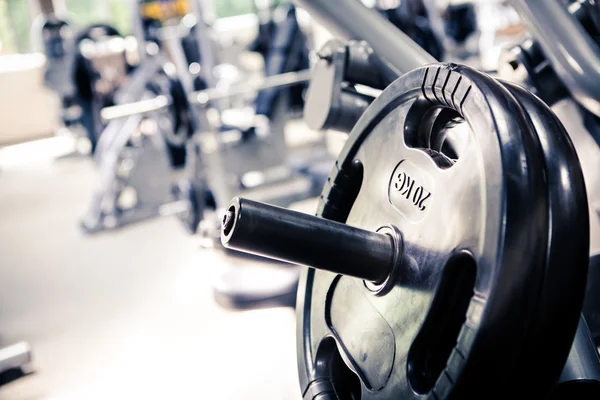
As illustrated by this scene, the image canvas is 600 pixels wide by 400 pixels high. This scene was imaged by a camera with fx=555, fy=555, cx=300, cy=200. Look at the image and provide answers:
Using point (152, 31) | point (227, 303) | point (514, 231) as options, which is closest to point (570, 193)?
point (514, 231)

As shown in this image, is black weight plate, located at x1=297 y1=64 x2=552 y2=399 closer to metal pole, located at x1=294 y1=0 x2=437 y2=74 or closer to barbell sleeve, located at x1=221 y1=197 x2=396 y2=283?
barbell sleeve, located at x1=221 y1=197 x2=396 y2=283

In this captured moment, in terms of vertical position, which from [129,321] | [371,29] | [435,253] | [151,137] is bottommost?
[129,321]

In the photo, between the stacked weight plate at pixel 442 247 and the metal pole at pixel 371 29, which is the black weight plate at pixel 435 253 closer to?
the stacked weight plate at pixel 442 247

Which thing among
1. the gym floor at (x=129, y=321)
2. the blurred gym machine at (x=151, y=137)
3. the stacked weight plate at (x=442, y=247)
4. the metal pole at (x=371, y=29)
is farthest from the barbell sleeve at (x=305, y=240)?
the blurred gym machine at (x=151, y=137)

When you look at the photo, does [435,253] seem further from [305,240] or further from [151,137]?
[151,137]

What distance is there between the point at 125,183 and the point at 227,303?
1.87 m

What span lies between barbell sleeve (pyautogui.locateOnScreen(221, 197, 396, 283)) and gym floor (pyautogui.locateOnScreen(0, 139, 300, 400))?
715 millimetres

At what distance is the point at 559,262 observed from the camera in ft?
1.39

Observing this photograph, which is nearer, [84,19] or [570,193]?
[570,193]

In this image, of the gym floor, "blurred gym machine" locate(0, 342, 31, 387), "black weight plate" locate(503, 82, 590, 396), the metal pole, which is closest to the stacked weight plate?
"black weight plate" locate(503, 82, 590, 396)

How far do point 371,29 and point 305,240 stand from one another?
553 millimetres

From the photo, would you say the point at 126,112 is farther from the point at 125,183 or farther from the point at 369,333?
the point at 369,333

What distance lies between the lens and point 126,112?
2.41 metres

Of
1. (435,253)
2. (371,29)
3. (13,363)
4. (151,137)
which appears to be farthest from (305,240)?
(151,137)
